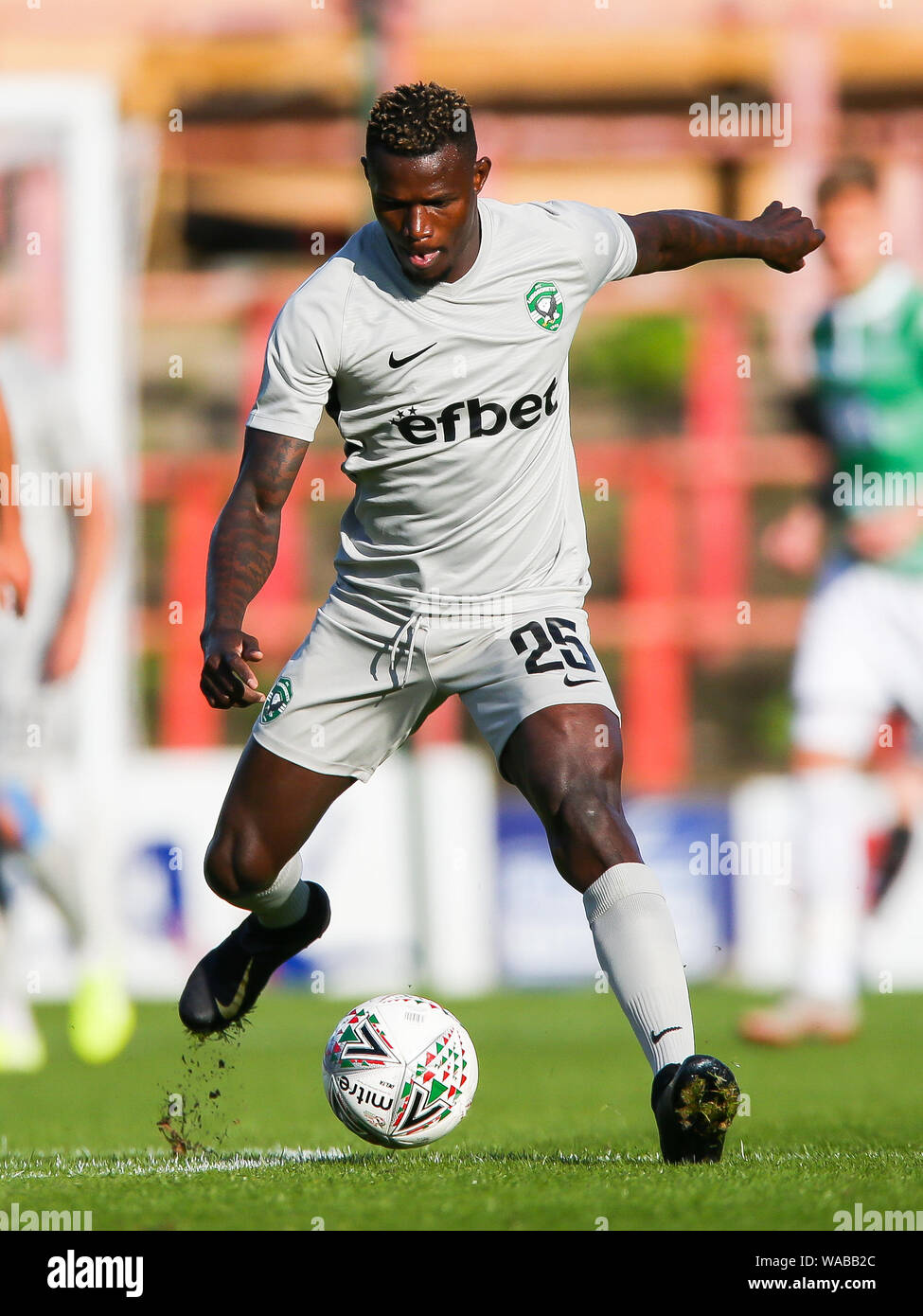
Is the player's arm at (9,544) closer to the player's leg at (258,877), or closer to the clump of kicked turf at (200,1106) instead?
the player's leg at (258,877)

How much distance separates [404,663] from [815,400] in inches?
168

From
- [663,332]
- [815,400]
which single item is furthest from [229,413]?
[815,400]

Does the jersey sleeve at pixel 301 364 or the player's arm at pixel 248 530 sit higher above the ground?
the jersey sleeve at pixel 301 364

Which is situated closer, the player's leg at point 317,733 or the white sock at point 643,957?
the white sock at point 643,957

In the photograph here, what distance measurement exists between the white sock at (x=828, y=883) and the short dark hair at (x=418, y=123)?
466 cm

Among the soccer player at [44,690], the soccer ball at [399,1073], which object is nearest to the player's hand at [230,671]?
the soccer ball at [399,1073]

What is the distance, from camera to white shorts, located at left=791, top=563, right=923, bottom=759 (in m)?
8.72

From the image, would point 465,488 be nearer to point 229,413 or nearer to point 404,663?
point 404,663

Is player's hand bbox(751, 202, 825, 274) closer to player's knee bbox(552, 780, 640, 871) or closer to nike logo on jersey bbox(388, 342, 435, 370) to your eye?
nike logo on jersey bbox(388, 342, 435, 370)

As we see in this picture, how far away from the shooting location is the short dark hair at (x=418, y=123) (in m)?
4.55

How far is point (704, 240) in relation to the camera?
5.25 meters

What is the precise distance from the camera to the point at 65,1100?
7.21 m

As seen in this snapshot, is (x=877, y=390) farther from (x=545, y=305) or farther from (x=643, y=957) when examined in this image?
(x=643, y=957)

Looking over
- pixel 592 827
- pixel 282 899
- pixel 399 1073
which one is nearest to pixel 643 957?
pixel 592 827
